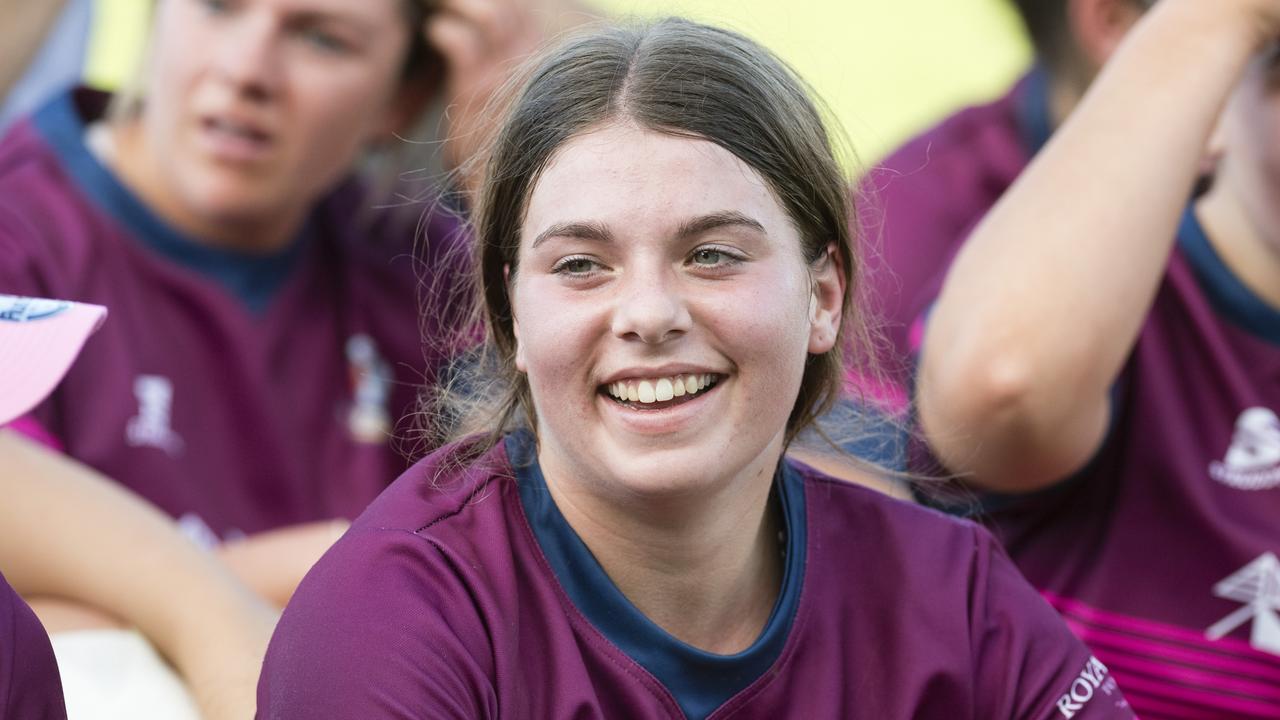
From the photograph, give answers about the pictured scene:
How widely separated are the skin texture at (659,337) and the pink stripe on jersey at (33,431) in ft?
1.97

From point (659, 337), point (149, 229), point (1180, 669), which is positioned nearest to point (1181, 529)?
point (1180, 669)

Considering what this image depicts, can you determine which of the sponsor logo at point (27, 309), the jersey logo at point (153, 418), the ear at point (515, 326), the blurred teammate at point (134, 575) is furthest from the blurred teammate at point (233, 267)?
the sponsor logo at point (27, 309)

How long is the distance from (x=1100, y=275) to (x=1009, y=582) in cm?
29

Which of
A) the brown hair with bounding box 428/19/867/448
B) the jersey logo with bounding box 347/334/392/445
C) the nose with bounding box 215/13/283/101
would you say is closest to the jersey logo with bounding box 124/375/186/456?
the jersey logo with bounding box 347/334/392/445

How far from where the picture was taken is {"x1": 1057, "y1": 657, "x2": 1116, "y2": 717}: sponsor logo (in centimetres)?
129

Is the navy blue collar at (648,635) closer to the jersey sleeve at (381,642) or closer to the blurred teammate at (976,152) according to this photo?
the jersey sleeve at (381,642)

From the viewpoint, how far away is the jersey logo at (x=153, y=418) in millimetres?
1906

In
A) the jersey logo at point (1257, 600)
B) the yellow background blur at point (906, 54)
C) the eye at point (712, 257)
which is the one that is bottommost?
the yellow background blur at point (906, 54)

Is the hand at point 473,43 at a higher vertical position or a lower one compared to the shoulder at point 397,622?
higher

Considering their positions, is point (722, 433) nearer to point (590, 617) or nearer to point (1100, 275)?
point (590, 617)

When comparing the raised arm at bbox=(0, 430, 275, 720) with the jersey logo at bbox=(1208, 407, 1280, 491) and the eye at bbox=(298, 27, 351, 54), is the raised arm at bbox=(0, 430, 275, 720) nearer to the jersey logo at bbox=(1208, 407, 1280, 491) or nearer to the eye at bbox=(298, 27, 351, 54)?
the eye at bbox=(298, 27, 351, 54)

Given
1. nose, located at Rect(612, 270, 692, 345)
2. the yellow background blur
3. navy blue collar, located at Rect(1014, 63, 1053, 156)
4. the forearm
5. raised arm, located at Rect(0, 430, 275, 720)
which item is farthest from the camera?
the yellow background blur

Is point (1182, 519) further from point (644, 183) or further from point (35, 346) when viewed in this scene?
point (35, 346)

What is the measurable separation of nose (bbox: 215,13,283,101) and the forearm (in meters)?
0.51
